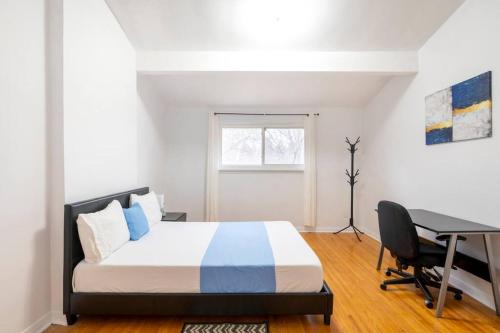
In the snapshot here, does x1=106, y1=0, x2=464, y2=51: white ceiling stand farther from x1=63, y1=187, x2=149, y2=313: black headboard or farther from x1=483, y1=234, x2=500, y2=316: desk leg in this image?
x1=483, y1=234, x2=500, y2=316: desk leg

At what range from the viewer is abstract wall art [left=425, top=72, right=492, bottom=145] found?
7.01ft

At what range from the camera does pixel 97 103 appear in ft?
7.44

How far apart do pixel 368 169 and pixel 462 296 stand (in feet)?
7.44

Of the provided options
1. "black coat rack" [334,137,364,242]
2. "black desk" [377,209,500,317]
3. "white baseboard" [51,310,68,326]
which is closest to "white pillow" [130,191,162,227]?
"white baseboard" [51,310,68,326]

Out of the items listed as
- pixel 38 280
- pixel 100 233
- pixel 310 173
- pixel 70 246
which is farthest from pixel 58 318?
pixel 310 173

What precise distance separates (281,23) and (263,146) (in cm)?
227

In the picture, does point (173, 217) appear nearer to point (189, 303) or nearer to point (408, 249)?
point (189, 303)

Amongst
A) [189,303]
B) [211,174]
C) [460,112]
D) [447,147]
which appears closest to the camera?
[189,303]

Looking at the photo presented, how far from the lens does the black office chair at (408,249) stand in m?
2.07

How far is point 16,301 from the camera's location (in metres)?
1.58

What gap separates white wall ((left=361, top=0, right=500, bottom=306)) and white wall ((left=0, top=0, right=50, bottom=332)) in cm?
A: 376

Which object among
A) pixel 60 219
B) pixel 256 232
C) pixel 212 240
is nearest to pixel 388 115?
pixel 256 232

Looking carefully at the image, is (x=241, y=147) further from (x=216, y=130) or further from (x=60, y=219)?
(x=60, y=219)

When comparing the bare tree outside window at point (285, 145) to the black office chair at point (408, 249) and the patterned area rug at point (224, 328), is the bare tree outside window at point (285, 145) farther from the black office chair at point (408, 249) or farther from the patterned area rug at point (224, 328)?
the patterned area rug at point (224, 328)
